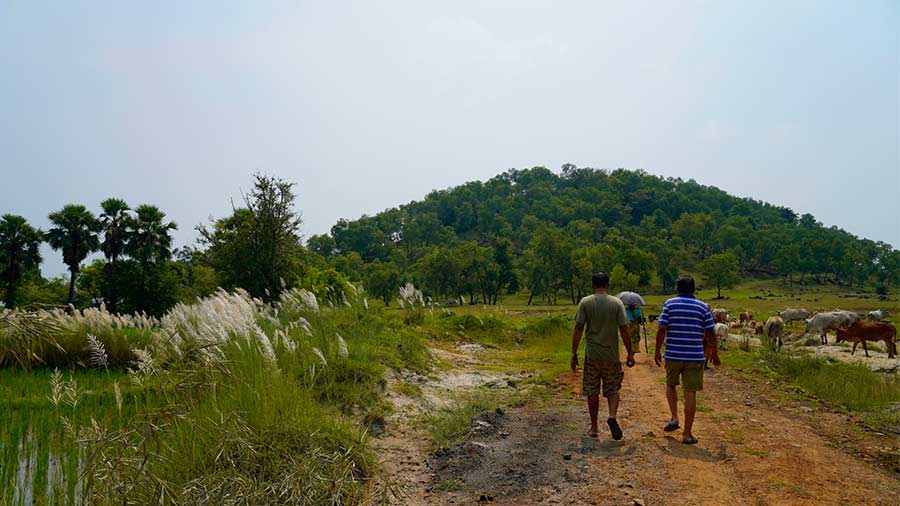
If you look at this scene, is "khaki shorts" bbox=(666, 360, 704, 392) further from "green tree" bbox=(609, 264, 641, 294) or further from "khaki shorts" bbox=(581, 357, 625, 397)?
"green tree" bbox=(609, 264, 641, 294)

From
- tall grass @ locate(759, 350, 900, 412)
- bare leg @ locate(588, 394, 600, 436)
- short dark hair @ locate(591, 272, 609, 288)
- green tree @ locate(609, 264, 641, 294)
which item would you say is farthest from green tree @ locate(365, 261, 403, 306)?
bare leg @ locate(588, 394, 600, 436)

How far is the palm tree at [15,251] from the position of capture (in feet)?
123

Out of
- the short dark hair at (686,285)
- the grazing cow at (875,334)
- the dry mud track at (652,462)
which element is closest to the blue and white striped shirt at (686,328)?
the short dark hair at (686,285)

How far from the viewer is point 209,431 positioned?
4.97 m

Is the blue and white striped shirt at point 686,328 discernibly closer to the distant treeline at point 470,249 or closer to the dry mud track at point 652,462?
the dry mud track at point 652,462

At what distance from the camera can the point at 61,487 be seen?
14.2ft

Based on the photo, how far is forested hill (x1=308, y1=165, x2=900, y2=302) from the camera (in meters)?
77.7

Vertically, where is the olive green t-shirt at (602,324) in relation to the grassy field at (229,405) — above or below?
above

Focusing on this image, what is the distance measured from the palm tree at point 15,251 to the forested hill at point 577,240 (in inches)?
1028

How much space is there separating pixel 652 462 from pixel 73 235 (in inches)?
1796

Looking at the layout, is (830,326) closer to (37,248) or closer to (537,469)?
(537,469)

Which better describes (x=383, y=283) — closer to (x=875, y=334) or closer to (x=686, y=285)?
(x=875, y=334)

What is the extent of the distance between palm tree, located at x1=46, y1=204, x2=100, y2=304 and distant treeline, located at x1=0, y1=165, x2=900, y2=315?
0.08 metres

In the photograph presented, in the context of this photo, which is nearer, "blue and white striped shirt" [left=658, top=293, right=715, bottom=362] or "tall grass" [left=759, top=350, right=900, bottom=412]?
"blue and white striped shirt" [left=658, top=293, right=715, bottom=362]
